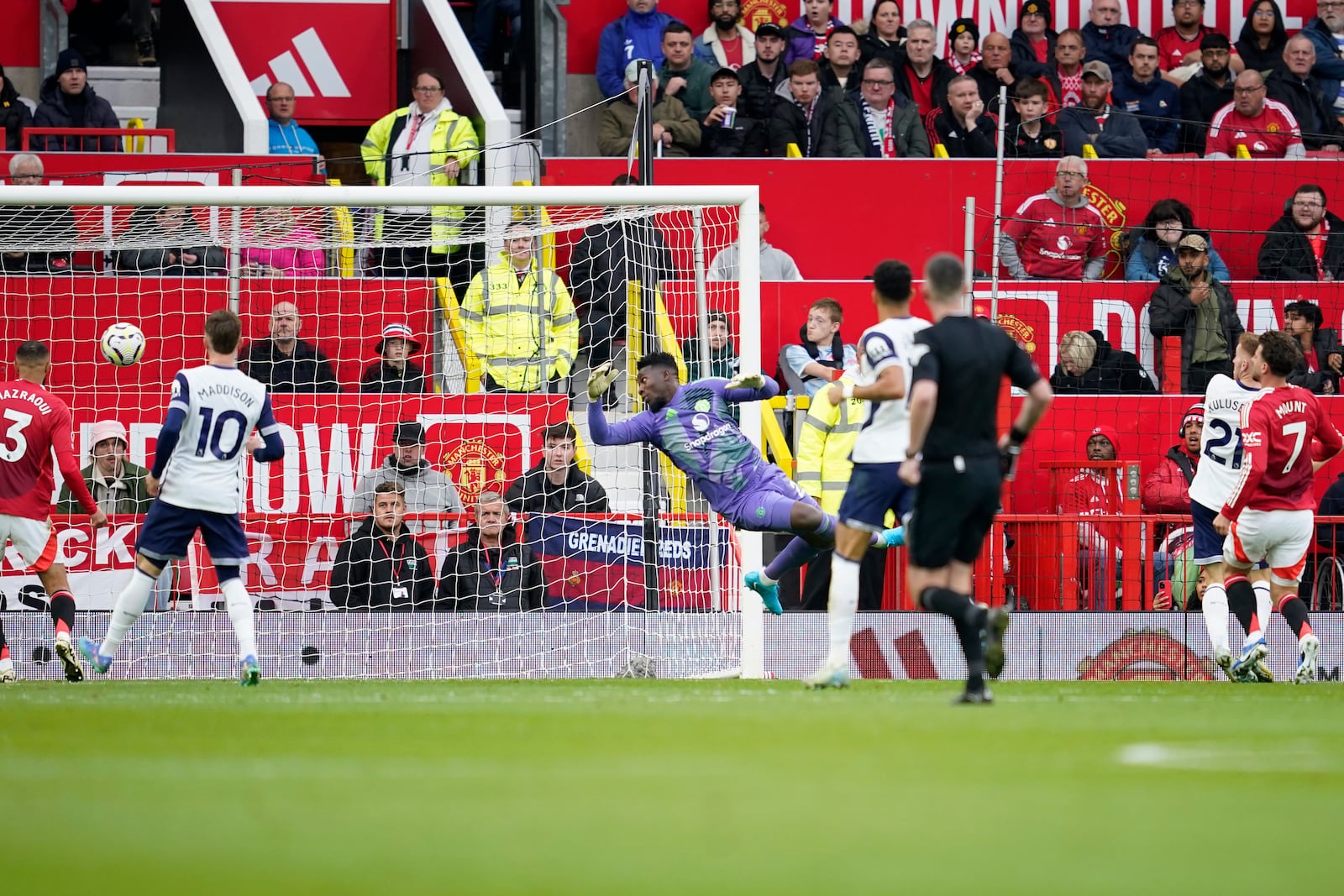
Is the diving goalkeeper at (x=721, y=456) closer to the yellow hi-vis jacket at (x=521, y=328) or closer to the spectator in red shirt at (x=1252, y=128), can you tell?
the yellow hi-vis jacket at (x=521, y=328)

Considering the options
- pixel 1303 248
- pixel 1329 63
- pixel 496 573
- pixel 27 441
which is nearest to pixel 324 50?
pixel 496 573

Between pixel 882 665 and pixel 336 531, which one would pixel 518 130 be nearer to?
pixel 336 531

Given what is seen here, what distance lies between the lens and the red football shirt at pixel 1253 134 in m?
16.5

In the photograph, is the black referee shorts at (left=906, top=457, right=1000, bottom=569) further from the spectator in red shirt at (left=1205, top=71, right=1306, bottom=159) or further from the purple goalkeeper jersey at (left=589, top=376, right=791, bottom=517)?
the spectator in red shirt at (left=1205, top=71, right=1306, bottom=159)

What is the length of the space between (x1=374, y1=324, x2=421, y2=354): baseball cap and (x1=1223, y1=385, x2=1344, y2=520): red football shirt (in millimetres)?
6060

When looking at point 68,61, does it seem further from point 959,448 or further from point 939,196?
point 959,448

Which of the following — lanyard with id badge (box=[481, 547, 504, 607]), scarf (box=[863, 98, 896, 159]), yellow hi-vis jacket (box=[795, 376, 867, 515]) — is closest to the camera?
lanyard with id badge (box=[481, 547, 504, 607])

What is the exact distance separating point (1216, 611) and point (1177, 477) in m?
3.17

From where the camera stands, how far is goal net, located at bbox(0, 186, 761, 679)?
11.6 meters

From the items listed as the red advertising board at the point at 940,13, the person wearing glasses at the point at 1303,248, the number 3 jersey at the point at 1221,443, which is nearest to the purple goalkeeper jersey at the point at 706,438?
the number 3 jersey at the point at 1221,443

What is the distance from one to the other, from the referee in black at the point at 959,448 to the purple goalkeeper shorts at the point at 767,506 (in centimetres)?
298

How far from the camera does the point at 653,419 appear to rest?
34.4 ft

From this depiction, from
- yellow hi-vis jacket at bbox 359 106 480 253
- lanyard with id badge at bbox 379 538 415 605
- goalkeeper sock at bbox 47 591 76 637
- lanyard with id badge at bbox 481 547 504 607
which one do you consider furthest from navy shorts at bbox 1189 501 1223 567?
goalkeeper sock at bbox 47 591 76 637

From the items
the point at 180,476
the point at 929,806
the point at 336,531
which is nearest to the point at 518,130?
the point at 336,531
